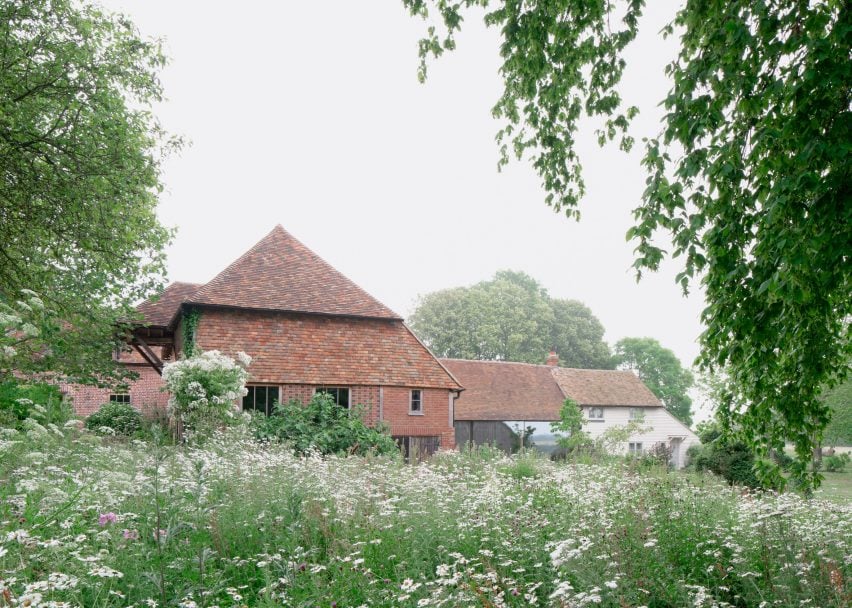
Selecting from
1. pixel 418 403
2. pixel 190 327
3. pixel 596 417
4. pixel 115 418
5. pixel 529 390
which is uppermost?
pixel 190 327

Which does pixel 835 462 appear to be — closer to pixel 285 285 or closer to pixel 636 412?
pixel 636 412

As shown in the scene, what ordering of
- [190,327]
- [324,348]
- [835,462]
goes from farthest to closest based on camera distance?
[835,462] → [324,348] → [190,327]

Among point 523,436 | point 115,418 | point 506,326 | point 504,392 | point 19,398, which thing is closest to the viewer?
point 19,398

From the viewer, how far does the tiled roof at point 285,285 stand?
69.6 ft

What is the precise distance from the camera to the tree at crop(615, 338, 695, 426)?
61.1 metres

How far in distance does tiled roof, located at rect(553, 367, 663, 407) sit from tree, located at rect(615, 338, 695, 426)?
64.4 ft

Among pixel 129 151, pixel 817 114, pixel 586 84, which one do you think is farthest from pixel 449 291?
pixel 817 114

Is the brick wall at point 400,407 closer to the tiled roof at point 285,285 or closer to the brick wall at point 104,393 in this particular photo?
the tiled roof at point 285,285

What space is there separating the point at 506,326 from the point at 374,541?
4997 cm

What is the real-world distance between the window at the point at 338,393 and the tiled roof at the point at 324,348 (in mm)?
223

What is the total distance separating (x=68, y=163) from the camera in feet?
39.2

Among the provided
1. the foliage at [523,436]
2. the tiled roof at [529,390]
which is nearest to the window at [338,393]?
the tiled roof at [529,390]

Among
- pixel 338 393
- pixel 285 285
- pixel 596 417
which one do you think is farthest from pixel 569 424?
pixel 285 285

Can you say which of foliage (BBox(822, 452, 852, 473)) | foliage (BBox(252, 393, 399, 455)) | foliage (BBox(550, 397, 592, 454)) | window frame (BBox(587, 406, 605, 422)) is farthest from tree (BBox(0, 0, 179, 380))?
foliage (BBox(822, 452, 852, 473))
